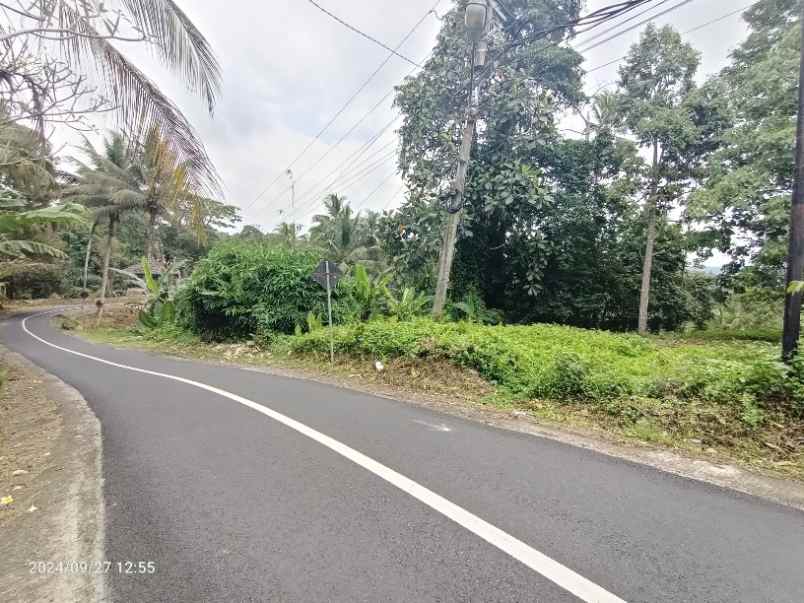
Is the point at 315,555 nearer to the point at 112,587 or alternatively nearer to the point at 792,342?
the point at 112,587

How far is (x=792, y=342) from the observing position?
4707mm

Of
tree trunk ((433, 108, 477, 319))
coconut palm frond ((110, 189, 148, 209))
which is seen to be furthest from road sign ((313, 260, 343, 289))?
coconut palm frond ((110, 189, 148, 209))

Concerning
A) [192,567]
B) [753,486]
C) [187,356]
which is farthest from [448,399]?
[187,356]

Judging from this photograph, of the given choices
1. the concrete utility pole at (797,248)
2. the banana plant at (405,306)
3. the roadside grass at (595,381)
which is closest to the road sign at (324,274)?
the roadside grass at (595,381)

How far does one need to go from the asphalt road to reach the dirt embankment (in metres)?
0.15

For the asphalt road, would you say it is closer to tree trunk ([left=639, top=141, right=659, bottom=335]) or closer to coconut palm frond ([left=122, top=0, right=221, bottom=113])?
coconut palm frond ([left=122, top=0, right=221, bottom=113])

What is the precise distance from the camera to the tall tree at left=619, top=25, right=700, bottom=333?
13359 millimetres

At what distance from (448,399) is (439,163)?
8.42m

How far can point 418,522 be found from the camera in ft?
8.84

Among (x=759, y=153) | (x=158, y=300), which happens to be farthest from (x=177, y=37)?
(x=158, y=300)

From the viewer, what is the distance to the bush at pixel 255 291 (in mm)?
12773

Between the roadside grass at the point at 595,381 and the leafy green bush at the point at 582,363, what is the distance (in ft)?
0.05

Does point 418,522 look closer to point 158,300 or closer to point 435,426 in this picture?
point 435,426

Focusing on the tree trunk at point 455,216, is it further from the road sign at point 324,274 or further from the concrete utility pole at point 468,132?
the road sign at point 324,274
